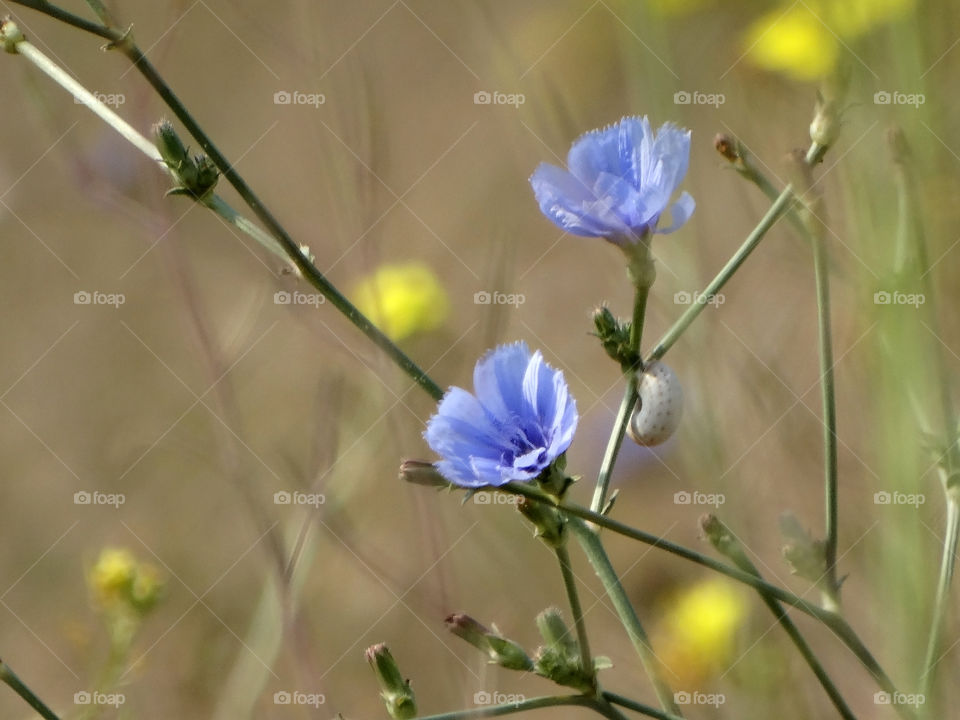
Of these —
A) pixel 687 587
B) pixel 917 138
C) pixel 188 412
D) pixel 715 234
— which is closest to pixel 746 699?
pixel 917 138

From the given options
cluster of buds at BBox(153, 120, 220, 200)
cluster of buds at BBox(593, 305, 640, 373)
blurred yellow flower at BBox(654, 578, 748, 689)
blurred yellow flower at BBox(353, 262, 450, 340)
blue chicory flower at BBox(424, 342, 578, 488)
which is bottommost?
blurred yellow flower at BBox(654, 578, 748, 689)

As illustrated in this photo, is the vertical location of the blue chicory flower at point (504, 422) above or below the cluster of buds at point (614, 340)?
below

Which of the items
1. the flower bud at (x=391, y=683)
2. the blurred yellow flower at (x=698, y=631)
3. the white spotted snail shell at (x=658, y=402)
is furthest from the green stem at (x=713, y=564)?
the blurred yellow flower at (x=698, y=631)

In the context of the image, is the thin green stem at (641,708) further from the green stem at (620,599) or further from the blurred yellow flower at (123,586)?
the blurred yellow flower at (123,586)

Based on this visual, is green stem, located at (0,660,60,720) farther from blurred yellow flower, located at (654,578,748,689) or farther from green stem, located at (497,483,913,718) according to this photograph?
blurred yellow flower, located at (654,578,748,689)

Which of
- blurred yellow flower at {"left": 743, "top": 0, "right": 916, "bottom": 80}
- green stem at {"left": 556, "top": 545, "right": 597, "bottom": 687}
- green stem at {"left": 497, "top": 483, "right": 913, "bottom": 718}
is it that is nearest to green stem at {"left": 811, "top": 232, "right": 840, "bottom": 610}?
green stem at {"left": 497, "top": 483, "right": 913, "bottom": 718}

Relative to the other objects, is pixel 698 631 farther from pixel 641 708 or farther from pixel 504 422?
pixel 504 422

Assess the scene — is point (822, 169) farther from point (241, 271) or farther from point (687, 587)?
point (241, 271)
